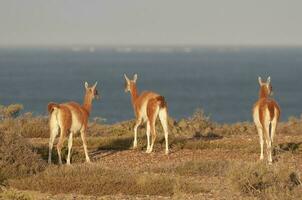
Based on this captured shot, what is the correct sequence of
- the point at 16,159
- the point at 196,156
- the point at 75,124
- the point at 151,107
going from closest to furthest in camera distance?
the point at 16,159 → the point at 75,124 → the point at 196,156 → the point at 151,107

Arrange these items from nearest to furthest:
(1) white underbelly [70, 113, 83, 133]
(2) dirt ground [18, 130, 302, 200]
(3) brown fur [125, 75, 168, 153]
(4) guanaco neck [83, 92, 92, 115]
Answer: (2) dirt ground [18, 130, 302, 200] → (1) white underbelly [70, 113, 83, 133] → (4) guanaco neck [83, 92, 92, 115] → (3) brown fur [125, 75, 168, 153]

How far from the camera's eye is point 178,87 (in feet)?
397

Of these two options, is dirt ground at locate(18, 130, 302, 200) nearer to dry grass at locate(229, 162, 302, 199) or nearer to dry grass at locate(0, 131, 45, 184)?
dry grass at locate(229, 162, 302, 199)

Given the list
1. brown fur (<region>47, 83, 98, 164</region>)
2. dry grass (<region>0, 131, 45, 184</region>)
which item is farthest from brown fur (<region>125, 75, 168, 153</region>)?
dry grass (<region>0, 131, 45, 184</region>)

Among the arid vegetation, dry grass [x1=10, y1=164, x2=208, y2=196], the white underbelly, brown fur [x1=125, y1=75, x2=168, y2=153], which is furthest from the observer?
brown fur [x1=125, y1=75, x2=168, y2=153]

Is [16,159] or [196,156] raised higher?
[16,159]

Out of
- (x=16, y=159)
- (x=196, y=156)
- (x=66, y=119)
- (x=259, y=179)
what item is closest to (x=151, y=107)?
(x=196, y=156)

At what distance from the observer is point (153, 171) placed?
723 inches

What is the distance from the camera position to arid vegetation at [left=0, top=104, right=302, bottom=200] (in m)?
15.0

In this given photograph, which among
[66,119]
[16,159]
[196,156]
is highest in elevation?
[66,119]

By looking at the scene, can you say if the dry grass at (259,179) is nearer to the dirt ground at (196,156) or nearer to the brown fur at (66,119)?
the dirt ground at (196,156)

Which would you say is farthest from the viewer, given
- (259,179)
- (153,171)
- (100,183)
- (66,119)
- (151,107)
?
(151,107)

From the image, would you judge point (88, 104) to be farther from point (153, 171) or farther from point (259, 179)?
point (259, 179)

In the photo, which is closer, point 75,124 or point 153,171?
point 153,171
